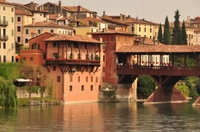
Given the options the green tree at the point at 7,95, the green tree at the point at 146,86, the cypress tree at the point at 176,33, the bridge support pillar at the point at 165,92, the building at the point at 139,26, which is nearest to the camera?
the green tree at the point at 7,95

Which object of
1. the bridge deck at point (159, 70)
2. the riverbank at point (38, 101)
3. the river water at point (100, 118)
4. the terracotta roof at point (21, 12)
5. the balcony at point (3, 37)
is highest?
the terracotta roof at point (21, 12)

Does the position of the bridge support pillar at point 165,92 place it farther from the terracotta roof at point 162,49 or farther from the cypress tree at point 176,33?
the cypress tree at point 176,33

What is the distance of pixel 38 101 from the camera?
324ft

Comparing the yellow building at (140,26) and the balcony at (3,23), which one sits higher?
the yellow building at (140,26)

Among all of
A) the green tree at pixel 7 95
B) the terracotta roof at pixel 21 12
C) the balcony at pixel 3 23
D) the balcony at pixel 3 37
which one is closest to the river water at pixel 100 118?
the green tree at pixel 7 95

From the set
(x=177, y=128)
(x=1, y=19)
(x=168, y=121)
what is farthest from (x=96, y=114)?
(x=1, y=19)

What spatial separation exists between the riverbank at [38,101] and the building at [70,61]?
2.13 metres

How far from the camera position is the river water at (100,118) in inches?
2940

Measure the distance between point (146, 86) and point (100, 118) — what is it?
111ft

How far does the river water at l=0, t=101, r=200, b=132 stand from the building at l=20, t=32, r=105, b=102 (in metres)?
4.46

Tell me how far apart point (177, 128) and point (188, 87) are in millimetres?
56671

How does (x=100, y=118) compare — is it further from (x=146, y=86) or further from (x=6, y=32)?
(x=146, y=86)

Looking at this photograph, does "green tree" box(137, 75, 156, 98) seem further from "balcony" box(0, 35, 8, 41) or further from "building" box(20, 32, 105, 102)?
"balcony" box(0, 35, 8, 41)

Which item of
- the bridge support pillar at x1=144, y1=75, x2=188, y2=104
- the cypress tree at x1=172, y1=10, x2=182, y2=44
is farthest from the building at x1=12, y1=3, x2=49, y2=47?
the cypress tree at x1=172, y1=10, x2=182, y2=44
